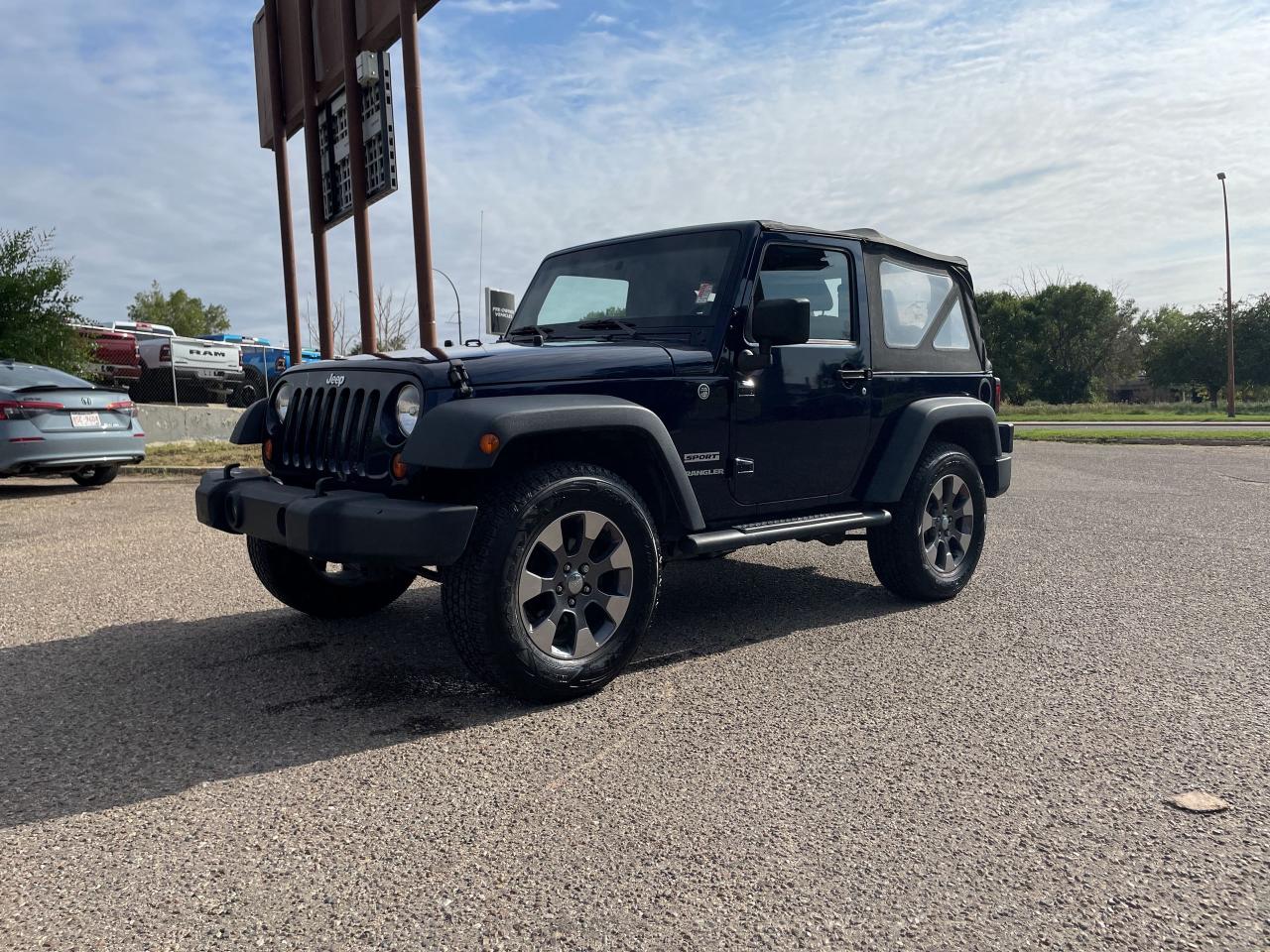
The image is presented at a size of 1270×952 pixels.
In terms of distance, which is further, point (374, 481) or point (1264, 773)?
point (374, 481)

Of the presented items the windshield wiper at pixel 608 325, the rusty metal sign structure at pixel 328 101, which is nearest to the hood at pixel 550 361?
the windshield wiper at pixel 608 325

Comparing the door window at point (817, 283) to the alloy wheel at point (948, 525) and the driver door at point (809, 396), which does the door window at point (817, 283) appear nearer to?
the driver door at point (809, 396)

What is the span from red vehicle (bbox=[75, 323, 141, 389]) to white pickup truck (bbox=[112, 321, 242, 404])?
0.44 feet

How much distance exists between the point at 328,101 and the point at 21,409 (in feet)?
21.2

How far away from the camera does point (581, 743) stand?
10.7 ft

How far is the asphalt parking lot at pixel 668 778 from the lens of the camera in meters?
2.18

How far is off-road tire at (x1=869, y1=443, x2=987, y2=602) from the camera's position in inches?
202

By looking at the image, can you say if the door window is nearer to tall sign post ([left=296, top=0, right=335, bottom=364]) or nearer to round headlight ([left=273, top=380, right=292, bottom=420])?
round headlight ([left=273, top=380, right=292, bottom=420])

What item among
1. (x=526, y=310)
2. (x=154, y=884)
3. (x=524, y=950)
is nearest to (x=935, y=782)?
(x=524, y=950)

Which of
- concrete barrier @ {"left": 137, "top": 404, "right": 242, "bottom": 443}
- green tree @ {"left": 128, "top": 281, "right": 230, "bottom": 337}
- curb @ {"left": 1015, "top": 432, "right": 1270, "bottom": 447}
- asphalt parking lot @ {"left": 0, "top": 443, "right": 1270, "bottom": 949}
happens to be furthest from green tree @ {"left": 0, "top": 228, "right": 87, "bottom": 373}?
green tree @ {"left": 128, "top": 281, "right": 230, "bottom": 337}

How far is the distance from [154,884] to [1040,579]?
5.12m

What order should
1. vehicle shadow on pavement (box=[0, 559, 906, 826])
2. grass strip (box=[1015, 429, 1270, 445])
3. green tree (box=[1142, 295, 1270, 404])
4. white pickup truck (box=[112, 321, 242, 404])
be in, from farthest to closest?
green tree (box=[1142, 295, 1270, 404]), grass strip (box=[1015, 429, 1270, 445]), white pickup truck (box=[112, 321, 242, 404]), vehicle shadow on pavement (box=[0, 559, 906, 826])

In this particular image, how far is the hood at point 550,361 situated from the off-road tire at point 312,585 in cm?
119

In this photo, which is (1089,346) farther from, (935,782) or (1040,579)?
(935,782)
